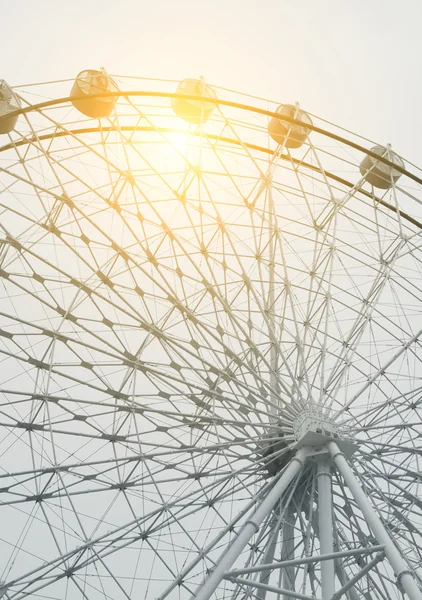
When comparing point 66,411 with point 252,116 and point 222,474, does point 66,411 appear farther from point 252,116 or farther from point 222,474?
point 252,116

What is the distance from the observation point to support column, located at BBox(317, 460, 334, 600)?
812 inches

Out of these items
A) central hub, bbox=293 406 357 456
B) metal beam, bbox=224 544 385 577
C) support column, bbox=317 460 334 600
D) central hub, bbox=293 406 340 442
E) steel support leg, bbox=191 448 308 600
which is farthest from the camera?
central hub, bbox=293 406 340 442

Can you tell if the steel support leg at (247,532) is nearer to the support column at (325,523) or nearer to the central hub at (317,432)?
the central hub at (317,432)

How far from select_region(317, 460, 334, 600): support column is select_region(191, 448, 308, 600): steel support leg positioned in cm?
67

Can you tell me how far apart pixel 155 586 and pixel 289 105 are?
1842 cm

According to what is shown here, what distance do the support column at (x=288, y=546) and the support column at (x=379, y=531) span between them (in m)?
3.61

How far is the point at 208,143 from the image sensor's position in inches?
1034

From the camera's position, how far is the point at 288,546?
24578mm

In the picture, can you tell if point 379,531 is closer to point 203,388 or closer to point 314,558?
point 314,558

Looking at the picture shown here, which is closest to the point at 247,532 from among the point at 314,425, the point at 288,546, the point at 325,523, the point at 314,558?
the point at 325,523

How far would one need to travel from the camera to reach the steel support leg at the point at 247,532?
1862 cm

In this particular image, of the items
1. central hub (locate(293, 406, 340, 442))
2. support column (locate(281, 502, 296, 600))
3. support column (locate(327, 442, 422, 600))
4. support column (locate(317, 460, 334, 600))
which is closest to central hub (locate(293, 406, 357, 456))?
central hub (locate(293, 406, 340, 442))

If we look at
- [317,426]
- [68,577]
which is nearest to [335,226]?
[317,426]

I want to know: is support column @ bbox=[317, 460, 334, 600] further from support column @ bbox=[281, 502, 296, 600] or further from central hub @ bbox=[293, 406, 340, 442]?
support column @ bbox=[281, 502, 296, 600]
